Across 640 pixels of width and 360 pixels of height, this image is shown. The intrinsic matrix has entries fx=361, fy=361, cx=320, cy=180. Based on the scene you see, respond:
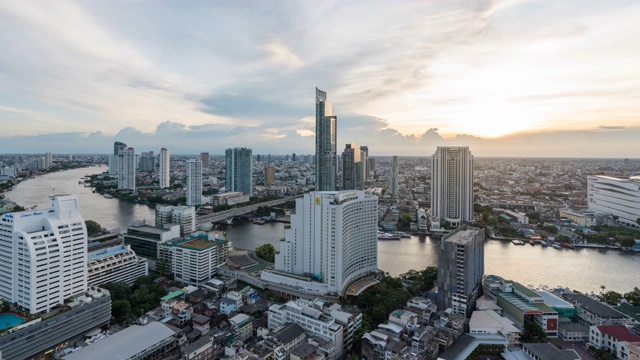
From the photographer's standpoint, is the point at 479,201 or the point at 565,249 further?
the point at 479,201

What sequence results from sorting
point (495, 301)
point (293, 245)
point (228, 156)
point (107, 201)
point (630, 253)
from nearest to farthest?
point (495, 301)
point (293, 245)
point (630, 253)
point (107, 201)
point (228, 156)

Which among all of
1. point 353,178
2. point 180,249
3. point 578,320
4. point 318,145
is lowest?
point 578,320

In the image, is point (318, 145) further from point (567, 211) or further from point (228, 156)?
point (567, 211)

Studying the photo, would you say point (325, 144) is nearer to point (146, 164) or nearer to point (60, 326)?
point (60, 326)

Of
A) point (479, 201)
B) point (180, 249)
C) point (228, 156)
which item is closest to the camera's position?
point (180, 249)

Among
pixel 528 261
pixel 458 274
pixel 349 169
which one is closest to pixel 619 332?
pixel 458 274

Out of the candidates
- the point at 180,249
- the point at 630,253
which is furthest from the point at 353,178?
the point at 180,249

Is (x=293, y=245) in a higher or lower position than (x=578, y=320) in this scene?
higher
